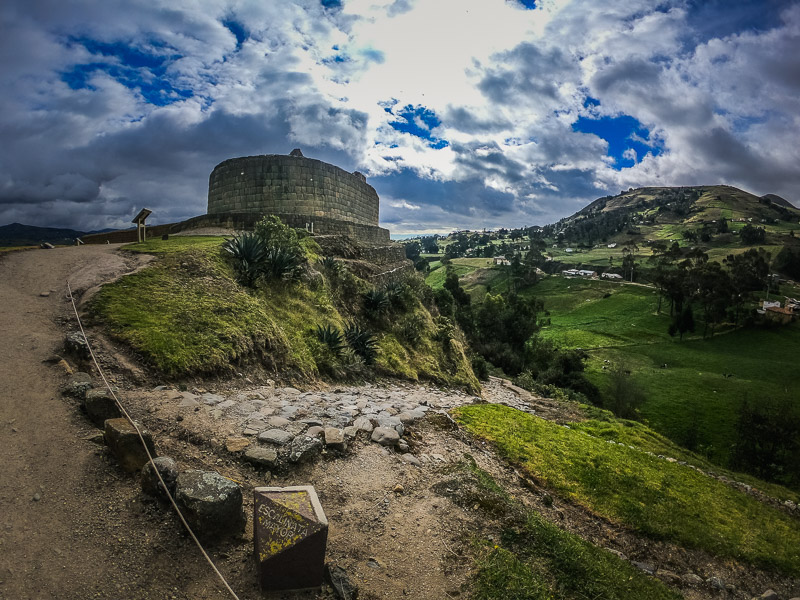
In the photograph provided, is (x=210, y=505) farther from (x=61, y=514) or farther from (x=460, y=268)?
(x=460, y=268)

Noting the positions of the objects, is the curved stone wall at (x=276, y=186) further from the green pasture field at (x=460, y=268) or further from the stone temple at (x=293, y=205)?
the green pasture field at (x=460, y=268)

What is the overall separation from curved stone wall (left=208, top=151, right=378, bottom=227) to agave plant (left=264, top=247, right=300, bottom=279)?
434 inches

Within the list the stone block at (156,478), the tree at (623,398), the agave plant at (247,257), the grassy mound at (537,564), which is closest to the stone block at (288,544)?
the stone block at (156,478)

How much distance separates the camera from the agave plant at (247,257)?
1025cm

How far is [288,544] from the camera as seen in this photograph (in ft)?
9.45

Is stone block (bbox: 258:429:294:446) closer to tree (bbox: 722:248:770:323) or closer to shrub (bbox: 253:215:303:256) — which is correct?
shrub (bbox: 253:215:303:256)

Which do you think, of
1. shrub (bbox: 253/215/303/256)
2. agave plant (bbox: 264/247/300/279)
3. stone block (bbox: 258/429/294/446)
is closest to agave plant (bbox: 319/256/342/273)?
shrub (bbox: 253/215/303/256)

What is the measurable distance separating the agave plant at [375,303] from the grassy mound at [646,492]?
672 centimetres

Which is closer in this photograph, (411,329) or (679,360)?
(411,329)

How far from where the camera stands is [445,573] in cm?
346

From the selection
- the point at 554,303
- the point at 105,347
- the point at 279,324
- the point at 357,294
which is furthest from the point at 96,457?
the point at 554,303

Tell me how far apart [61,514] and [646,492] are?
743cm

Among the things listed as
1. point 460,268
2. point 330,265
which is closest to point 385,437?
point 330,265

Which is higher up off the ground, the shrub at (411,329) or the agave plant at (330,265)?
the agave plant at (330,265)
